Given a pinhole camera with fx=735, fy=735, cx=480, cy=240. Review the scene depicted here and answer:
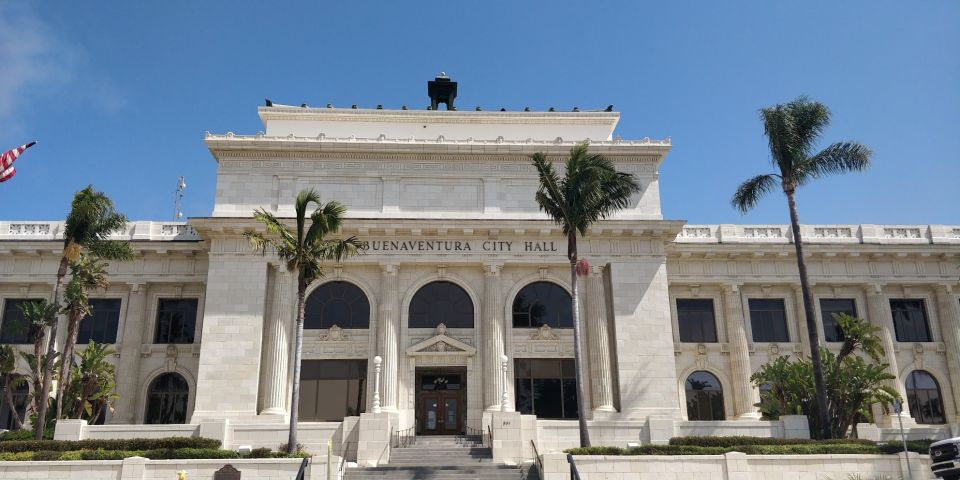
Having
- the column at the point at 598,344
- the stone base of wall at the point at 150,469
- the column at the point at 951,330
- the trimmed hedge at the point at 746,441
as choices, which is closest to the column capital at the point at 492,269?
the column at the point at 598,344

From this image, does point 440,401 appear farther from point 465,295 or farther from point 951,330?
point 951,330

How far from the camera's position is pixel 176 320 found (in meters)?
42.6

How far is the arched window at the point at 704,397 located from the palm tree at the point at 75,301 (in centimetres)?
3247

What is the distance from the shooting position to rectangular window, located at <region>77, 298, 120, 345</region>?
41938mm

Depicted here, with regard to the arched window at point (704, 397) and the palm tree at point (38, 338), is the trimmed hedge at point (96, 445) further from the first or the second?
the arched window at point (704, 397)

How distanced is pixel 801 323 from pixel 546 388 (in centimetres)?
1695

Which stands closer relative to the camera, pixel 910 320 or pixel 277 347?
pixel 277 347

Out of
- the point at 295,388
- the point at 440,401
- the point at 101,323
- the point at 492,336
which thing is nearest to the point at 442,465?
the point at 295,388

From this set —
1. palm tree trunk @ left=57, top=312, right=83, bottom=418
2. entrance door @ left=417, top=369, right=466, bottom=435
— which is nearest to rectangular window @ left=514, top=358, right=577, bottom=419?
entrance door @ left=417, top=369, right=466, bottom=435

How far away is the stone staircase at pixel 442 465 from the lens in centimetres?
2778

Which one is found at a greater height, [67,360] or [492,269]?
[492,269]

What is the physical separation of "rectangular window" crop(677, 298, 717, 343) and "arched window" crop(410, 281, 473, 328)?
44.1 ft

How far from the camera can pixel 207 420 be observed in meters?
35.9

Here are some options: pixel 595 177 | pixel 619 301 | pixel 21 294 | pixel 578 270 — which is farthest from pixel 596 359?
pixel 21 294
